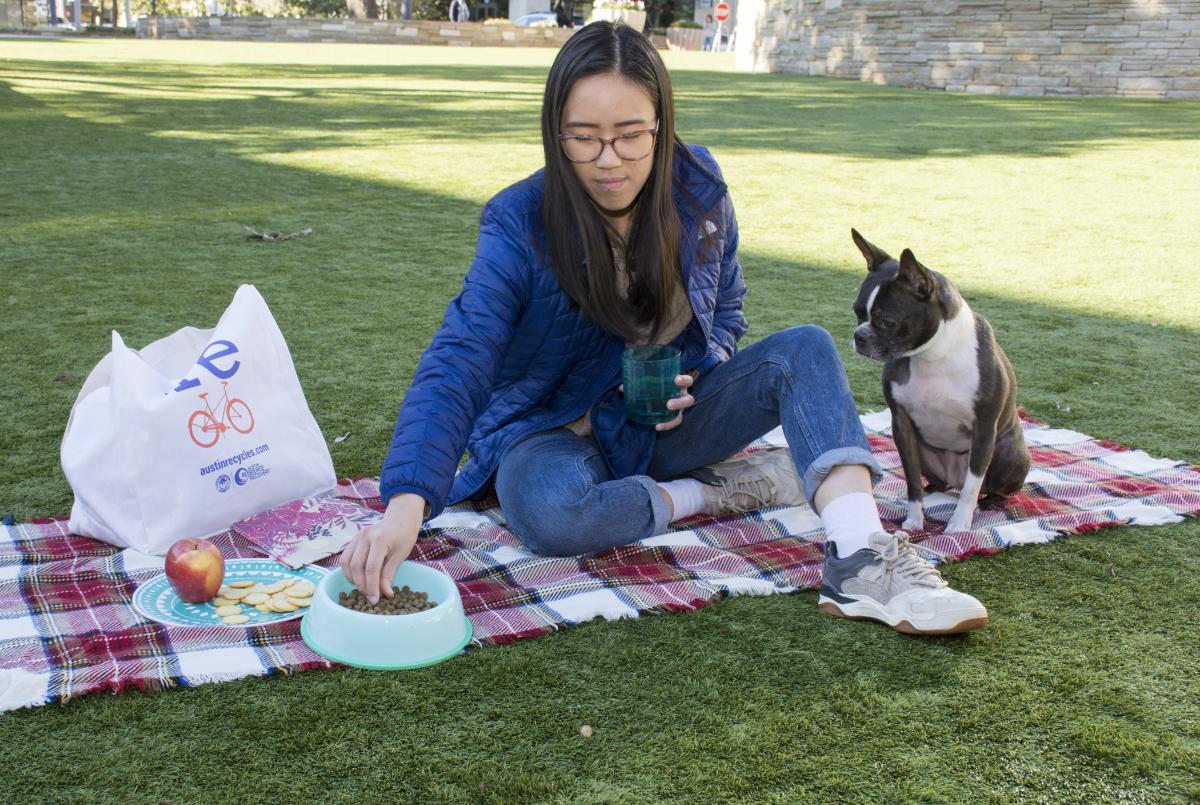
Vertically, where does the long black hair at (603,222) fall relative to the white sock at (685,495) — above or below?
above

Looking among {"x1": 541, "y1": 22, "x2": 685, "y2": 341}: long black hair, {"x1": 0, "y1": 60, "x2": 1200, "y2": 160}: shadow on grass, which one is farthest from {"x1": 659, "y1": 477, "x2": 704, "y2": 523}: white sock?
{"x1": 0, "y1": 60, "x2": 1200, "y2": 160}: shadow on grass

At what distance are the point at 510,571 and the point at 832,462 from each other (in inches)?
32.2

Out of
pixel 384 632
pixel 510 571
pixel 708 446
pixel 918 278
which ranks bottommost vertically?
pixel 510 571

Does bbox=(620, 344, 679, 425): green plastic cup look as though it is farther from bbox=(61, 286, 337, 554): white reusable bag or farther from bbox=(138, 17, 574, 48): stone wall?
bbox=(138, 17, 574, 48): stone wall

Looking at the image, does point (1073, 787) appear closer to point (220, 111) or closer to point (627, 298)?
point (627, 298)

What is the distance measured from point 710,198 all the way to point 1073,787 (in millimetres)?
1633

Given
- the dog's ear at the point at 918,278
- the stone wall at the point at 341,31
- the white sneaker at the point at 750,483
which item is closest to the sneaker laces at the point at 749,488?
the white sneaker at the point at 750,483

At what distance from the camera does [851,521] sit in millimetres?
2492

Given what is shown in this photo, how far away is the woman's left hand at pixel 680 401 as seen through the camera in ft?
9.20

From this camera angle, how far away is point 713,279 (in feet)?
9.52

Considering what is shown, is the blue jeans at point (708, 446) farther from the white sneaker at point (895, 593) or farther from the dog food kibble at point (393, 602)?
the dog food kibble at point (393, 602)

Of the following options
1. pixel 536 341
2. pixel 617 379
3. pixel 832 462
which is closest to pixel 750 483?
pixel 617 379

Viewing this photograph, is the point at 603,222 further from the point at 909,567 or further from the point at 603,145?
the point at 909,567

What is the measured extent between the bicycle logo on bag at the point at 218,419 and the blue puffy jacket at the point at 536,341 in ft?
1.84
